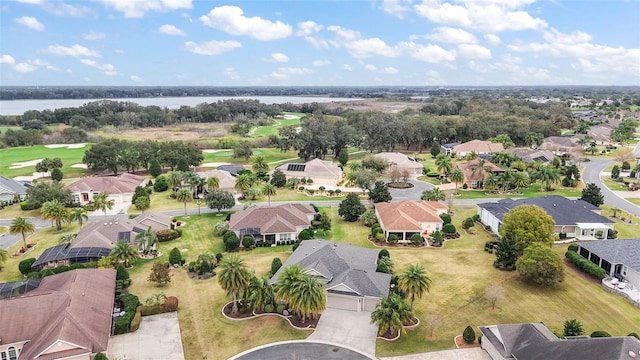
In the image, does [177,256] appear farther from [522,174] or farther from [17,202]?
[522,174]

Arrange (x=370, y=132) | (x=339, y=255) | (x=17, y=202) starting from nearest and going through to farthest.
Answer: (x=339, y=255) < (x=17, y=202) < (x=370, y=132)

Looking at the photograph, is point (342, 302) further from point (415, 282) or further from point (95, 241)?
point (95, 241)

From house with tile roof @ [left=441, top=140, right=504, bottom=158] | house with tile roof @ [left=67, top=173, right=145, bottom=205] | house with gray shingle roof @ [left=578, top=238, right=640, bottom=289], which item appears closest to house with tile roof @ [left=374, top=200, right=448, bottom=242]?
house with gray shingle roof @ [left=578, top=238, right=640, bottom=289]

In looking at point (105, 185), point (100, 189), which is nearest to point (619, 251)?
point (100, 189)

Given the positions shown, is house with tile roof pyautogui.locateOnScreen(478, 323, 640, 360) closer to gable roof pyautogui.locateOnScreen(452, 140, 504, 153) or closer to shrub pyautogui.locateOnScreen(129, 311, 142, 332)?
shrub pyautogui.locateOnScreen(129, 311, 142, 332)

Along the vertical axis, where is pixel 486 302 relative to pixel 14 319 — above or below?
below

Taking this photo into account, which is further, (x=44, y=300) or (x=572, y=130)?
(x=572, y=130)

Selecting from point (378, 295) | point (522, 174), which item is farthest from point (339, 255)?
point (522, 174)

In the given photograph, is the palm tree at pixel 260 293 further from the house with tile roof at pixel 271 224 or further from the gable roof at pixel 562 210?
the gable roof at pixel 562 210
